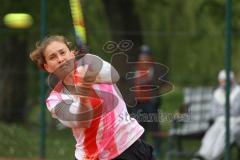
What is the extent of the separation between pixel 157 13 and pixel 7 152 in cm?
751

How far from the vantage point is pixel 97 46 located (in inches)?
434

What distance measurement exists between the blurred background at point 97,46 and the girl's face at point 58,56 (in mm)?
3817

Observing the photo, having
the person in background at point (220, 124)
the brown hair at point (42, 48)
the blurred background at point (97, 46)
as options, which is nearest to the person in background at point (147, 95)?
the blurred background at point (97, 46)

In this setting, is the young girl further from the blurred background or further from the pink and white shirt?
the blurred background

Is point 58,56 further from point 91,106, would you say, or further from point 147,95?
point 147,95

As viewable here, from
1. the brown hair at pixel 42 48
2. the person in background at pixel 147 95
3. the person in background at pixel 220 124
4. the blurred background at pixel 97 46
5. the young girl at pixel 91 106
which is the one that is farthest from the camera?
the blurred background at pixel 97 46

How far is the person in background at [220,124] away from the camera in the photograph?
346 inches

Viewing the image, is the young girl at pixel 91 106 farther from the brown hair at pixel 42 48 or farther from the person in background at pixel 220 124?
the person in background at pixel 220 124

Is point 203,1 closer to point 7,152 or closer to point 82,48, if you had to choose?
point 7,152

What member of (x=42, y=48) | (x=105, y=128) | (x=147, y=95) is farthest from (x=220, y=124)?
(x=42, y=48)

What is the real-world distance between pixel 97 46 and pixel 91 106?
22.9 ft

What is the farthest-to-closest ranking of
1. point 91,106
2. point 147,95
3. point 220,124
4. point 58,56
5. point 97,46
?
point 97,46 → point 220,124 → point 147,95 → point 58,56 → point 91,106

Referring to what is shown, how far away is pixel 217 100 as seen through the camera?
29.5ft

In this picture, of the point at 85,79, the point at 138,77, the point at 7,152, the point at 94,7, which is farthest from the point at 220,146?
the point at 94,7
